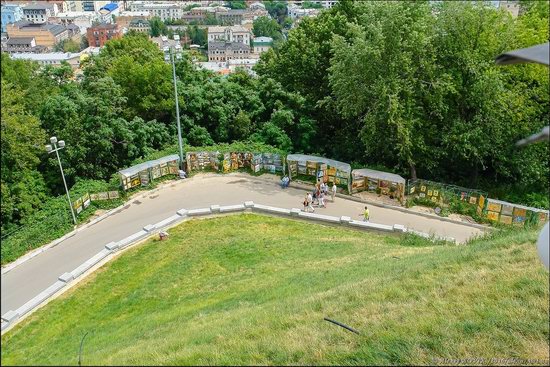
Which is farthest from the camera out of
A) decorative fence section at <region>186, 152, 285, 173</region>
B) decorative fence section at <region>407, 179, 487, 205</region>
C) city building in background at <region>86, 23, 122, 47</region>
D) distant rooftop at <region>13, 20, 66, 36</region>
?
city building in background at <region>86, 23, 122, 47</region>

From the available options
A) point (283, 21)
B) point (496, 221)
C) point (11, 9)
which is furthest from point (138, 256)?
point (283, 21)

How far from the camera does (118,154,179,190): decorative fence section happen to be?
22.6 m

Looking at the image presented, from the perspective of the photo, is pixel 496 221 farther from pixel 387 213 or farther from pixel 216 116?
pixel 216 116

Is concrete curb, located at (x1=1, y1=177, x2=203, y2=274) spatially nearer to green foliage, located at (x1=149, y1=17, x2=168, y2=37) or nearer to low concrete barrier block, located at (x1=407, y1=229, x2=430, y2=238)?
low concrete barrier block, located at (x1=407, y1=229, x2=430, y2=238)

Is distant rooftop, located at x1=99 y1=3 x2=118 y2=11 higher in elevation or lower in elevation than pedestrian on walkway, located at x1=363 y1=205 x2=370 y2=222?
→ lower

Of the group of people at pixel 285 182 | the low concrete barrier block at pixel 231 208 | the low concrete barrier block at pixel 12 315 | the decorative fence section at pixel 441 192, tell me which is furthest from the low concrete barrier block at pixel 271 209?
the low concrete barrier block at pixel 12 315

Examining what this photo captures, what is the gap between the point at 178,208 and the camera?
853 inches

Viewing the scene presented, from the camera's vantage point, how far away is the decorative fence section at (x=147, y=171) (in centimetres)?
2256

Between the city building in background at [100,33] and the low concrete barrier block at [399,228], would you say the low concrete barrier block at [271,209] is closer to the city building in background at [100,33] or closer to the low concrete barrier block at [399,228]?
the low concrete barrier block at [399,228]

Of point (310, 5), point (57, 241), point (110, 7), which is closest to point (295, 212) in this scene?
point (57, 241)

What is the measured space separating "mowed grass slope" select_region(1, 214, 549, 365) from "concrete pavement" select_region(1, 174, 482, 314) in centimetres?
152

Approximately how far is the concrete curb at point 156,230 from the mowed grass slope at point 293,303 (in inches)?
14.0

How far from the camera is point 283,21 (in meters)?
176

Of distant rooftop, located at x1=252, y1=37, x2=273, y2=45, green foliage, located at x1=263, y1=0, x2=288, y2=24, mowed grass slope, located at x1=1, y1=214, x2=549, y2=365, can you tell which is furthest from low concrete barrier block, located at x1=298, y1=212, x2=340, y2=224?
green foliage, located at x1=263, y1=0, x2=288, y2=24
